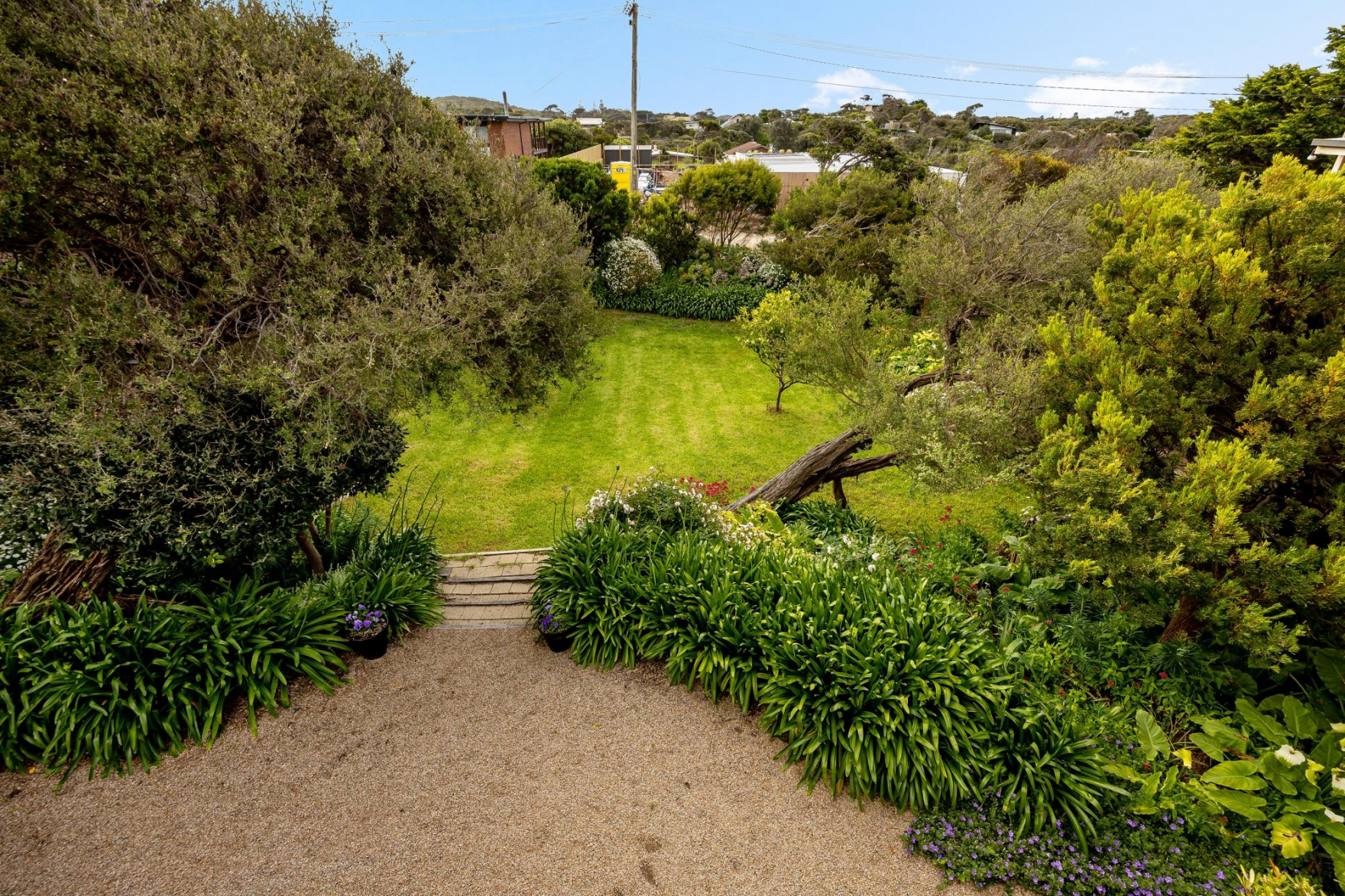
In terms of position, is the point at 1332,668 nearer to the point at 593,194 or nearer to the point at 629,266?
the point at 629,266

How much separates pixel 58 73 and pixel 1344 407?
34.9 ft

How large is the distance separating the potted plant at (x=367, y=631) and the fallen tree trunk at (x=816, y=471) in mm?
5481

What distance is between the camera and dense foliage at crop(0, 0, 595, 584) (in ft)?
16.4

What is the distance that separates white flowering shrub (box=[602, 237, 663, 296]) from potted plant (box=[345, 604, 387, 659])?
1699cm

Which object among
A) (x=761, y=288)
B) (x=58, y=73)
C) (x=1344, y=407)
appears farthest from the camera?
(x=761, y=288)

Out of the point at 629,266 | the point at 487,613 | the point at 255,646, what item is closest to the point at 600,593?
the point at 487,613

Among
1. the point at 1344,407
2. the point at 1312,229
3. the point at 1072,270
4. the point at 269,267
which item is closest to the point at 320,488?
the point at 269,267

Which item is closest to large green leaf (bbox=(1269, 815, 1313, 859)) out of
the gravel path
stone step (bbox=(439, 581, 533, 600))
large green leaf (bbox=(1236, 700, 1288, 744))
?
large green leaf (bbox=(1236, 700, 1288, 744))

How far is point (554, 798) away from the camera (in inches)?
203

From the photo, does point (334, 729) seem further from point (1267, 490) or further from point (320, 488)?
point (1267, 490)

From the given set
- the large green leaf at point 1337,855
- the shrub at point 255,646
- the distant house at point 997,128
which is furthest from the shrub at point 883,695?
the distant house at point 997,128

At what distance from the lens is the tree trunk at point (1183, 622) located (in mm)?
6027

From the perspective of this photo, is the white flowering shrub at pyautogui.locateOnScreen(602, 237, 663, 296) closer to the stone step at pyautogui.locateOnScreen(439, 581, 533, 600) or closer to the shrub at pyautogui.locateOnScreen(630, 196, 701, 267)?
the shrub at pyautogui.locateOnScreen(630, 196, 701, 267)

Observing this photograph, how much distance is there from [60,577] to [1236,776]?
11085 millimetres
